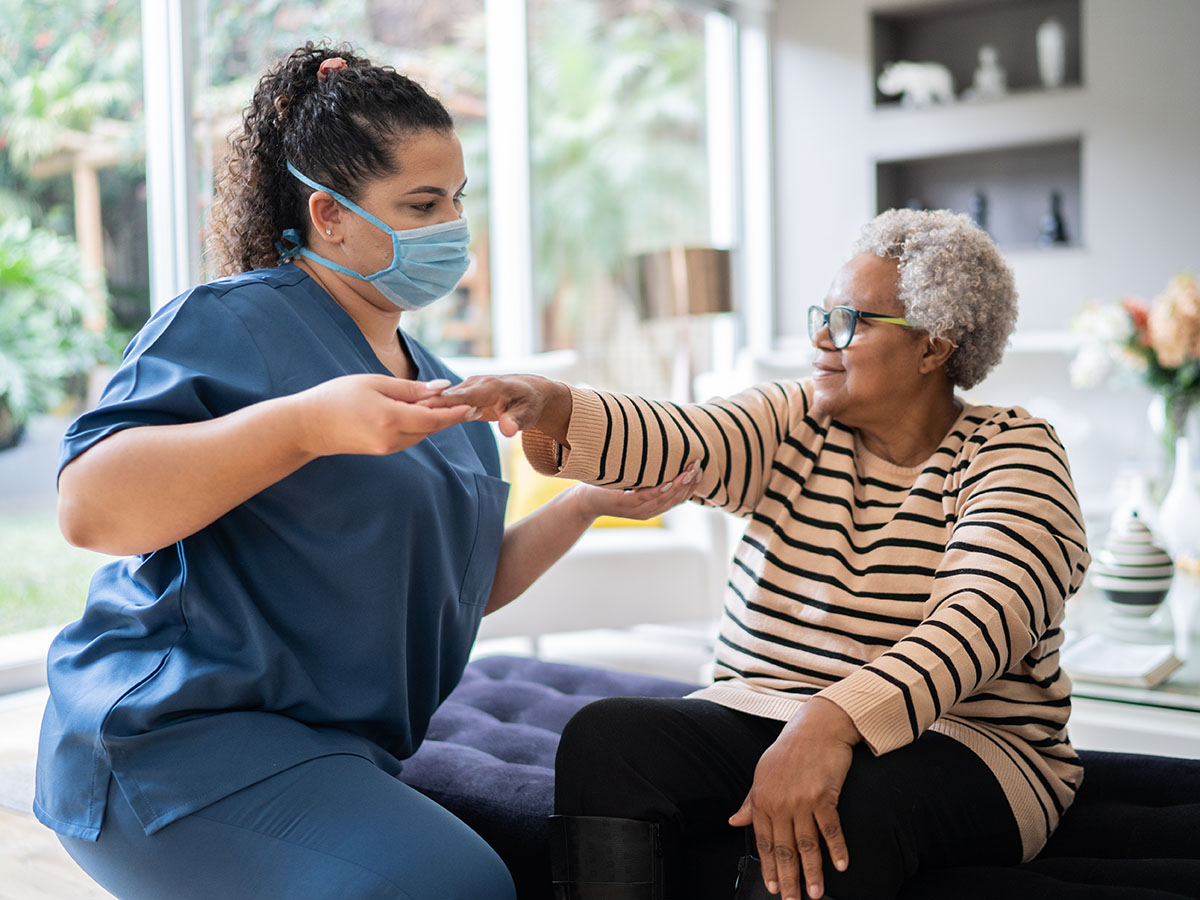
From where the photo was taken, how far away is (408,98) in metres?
1.49

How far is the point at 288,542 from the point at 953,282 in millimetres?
937

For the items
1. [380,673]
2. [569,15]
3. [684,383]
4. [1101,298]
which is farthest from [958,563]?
[569,15]

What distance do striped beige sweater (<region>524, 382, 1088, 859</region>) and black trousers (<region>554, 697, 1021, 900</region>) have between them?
0.13 ft

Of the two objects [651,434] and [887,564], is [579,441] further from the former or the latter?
[887,564]

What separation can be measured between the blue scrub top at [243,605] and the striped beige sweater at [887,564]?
0.98 ft

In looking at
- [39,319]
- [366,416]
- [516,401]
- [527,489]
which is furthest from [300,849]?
[39,319]

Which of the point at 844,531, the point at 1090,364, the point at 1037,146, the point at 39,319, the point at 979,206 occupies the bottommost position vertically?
the point at 844,531

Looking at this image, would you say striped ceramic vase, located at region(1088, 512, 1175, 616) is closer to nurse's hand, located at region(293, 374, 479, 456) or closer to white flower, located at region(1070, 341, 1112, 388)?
white flower, located at region(1070, 341, 1112, 388)

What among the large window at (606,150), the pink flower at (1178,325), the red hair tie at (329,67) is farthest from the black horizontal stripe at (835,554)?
the large window at (606,150)

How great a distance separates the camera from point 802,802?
124cm

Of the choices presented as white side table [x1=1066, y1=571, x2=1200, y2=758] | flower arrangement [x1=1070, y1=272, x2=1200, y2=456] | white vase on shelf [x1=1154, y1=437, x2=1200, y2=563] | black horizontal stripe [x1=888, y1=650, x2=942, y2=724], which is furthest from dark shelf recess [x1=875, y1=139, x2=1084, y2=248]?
black horizontal stripe [x1=888, y1=650, x2=942, y2=724]

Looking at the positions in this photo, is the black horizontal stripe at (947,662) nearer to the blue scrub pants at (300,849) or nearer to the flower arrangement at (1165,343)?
the blue scrub pants at (300,849)

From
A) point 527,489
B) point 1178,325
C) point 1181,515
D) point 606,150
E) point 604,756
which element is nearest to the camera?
point 604,756

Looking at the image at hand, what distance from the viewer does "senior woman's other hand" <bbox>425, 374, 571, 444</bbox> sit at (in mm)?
1335
